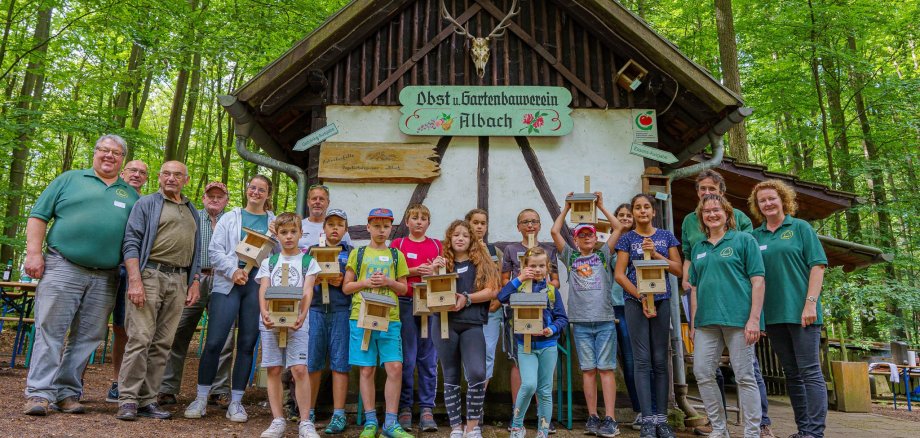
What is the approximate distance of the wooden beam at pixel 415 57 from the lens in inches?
244

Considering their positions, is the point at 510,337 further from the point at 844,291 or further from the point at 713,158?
the point at 844,291

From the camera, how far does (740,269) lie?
4293 mm

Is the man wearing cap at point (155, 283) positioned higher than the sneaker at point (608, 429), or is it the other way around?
the man wearing cap at point (155, 283)

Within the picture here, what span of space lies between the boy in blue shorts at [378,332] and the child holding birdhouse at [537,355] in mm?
831

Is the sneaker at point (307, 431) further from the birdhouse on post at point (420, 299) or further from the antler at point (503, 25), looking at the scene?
the antler at point (503, 25)

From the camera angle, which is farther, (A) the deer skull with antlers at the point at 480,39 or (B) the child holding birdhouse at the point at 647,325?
(A) the deer skull with antlers at the point at 480,39

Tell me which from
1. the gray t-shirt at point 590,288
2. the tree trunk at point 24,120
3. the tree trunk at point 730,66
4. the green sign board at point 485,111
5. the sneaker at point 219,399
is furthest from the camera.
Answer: the tree trunk at point 24,120

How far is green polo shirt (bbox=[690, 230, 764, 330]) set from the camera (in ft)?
13.8

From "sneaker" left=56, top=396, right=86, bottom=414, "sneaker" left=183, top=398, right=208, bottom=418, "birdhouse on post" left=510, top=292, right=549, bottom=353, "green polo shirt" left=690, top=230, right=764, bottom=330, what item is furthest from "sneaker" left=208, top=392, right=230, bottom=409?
"green polo shirt" left=690, top=230, right=764, bottom=330

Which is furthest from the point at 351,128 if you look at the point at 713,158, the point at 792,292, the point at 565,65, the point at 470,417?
the point at 792,292

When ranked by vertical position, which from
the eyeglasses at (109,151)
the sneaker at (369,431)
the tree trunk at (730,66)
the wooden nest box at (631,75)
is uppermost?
the tree trunk at (730,66)

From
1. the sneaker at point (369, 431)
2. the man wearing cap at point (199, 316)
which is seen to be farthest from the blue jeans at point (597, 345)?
the man wearing cap at point (199, 316)

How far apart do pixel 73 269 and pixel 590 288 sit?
417 cm

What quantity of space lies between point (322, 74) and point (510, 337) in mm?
3394
